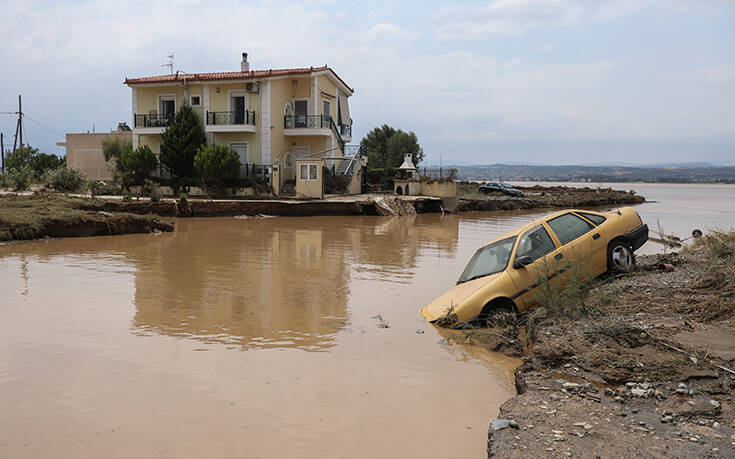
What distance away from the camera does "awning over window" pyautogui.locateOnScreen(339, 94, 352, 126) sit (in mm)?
41219

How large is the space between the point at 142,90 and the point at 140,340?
3388 centimetres

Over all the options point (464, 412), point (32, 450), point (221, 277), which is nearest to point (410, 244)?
point (221, 277)

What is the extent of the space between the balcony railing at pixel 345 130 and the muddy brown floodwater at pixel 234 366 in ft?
91.5

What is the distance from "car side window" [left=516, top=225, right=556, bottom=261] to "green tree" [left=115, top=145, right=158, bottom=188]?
31.1m

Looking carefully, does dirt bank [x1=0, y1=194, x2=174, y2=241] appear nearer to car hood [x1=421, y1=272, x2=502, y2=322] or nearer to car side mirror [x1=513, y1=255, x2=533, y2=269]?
car hood [x1=421, y1=272, x2=502, y2=322]

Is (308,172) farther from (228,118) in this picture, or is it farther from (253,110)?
(228,118)

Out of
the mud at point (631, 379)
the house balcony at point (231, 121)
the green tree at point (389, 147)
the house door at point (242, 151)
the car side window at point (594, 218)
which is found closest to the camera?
the mud at point (631, 379)

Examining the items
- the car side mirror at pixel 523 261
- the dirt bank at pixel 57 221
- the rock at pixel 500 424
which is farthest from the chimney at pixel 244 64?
the rock at pixel 500 424

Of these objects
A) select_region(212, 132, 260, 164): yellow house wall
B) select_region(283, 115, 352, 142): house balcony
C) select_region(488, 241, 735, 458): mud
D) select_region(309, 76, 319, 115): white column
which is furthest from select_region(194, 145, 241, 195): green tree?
select_region(488, 241, 735, 458): mud

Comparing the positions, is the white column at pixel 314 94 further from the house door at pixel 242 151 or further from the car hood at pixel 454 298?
the car hood at pixel 454 298

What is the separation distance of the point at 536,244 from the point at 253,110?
29.4m

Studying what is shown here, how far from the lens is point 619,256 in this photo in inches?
361

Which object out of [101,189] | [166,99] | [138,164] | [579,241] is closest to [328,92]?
[166,99]

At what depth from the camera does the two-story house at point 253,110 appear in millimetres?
35375
